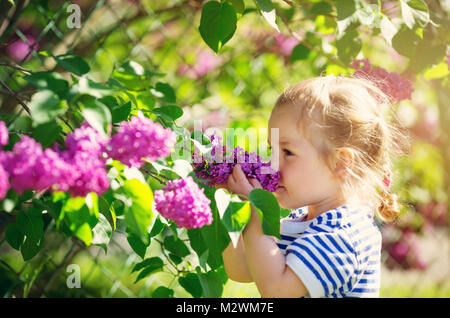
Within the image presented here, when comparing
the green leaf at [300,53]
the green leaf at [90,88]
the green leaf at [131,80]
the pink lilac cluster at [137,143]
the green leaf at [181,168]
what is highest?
the green leaf at [90,88]

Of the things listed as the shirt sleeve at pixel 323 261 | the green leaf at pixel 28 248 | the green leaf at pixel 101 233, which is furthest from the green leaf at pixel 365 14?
the green leaf at pixel 28 248

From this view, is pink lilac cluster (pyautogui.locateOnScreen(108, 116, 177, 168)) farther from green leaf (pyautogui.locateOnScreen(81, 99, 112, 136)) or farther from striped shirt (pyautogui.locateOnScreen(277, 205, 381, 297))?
striped shirt (pyautogui.locateOnScreen(277, 205, 381, 297))

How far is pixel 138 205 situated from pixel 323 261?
38 cm

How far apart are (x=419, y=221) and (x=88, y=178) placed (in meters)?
2.75

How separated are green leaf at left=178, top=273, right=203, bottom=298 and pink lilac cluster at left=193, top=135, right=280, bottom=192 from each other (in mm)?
298

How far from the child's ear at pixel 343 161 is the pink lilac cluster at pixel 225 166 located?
0.54 ft

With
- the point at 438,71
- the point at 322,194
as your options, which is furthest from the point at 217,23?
the point at 438,71

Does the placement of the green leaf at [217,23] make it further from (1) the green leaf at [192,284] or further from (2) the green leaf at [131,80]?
(1) the green leaf at [192,284]

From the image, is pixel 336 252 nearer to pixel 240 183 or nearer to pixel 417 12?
pixel 240 183

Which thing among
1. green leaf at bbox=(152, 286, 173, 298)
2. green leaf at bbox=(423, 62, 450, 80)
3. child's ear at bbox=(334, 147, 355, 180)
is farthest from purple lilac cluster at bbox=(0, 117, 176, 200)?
green leaf at bbox=(423, 62, 450, 80)

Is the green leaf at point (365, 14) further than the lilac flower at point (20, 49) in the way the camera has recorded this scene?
No

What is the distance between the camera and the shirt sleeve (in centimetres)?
93

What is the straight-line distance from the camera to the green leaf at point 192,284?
3.75 ft

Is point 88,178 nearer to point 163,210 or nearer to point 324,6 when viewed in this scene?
point 163,210
